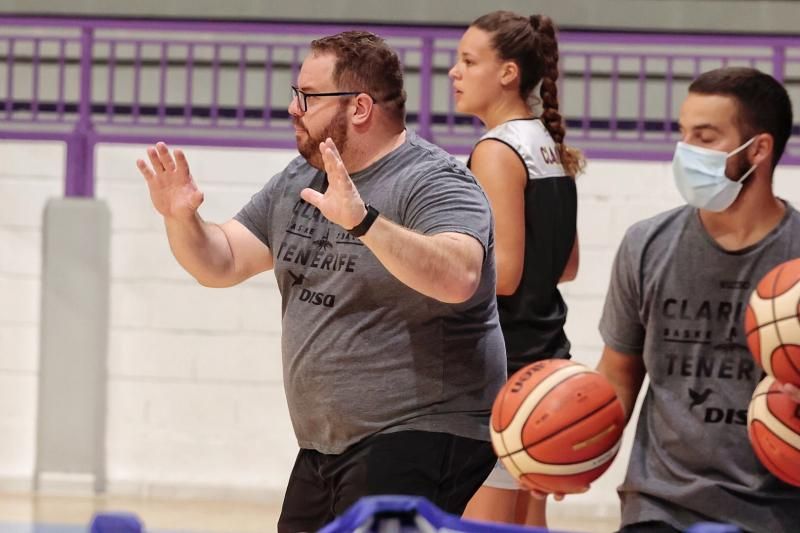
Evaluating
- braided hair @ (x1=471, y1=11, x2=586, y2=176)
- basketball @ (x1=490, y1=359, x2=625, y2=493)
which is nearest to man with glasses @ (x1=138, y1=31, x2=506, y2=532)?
basketball @ (x1=490, y1=359, x2=625, y2=493)

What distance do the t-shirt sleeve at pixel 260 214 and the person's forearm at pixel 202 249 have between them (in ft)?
0.26

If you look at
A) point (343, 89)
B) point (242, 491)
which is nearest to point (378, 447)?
point (343, 89)

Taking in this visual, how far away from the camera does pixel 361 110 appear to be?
3.03 m

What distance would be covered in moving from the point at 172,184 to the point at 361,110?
46cm

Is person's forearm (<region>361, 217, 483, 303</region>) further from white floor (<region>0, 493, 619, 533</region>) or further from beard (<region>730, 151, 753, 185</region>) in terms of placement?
white floor (<region>0, 493, 619, 533</region>)

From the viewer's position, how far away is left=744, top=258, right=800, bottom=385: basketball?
8.17 feet

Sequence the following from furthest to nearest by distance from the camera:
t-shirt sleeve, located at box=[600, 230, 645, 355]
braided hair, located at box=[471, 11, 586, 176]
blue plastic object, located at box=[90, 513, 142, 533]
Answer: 1. braided hair, located at box=[471, 11, 586, 176]
2. t-shirt sleeve, located at box=[600, 230, 645, 355]
3. blue plastic object, located at box=[90, 513, 142, 533]

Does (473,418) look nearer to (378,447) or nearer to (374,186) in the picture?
(378,447)

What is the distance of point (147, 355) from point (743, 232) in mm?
4016

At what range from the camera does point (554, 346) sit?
3822 mm

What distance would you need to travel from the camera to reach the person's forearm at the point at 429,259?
2.65m

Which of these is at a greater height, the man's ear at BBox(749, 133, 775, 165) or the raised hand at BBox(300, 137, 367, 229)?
the man's ear at BBox(749, 133, 775, 165)

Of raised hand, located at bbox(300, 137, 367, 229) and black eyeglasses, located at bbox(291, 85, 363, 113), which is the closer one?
raised hand, located at bbox(300, 137, 367, 229)

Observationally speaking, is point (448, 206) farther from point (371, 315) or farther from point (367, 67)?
point (367, 67)
